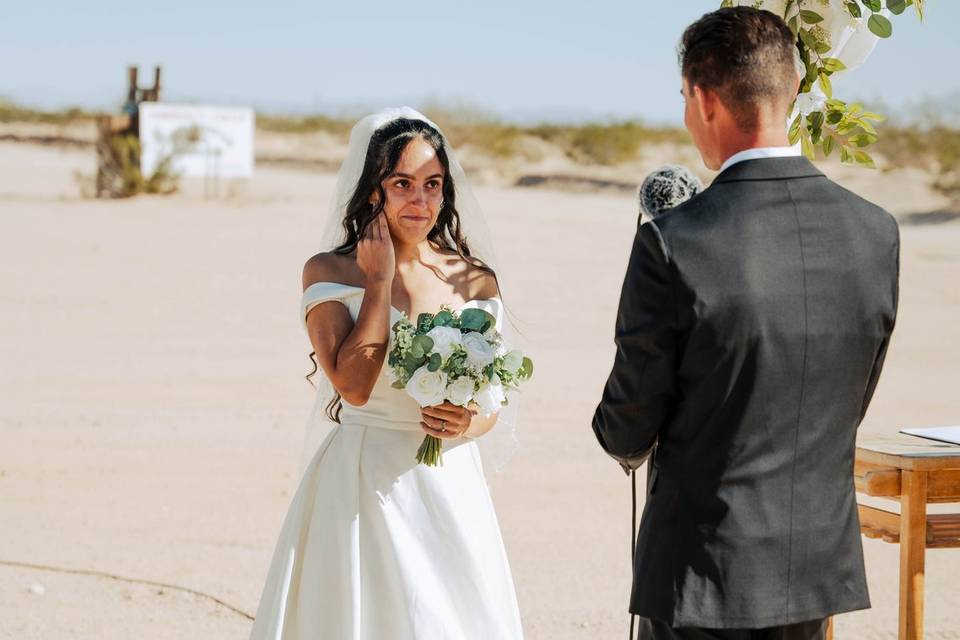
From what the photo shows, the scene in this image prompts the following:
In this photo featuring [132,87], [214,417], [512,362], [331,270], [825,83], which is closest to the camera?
[512,362]

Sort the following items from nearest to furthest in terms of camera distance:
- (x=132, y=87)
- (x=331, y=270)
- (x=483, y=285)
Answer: (x=331, y=270)
(x=483, y=285)
(x=132, y=87)

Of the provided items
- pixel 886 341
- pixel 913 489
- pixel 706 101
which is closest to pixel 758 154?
pixel 706 101

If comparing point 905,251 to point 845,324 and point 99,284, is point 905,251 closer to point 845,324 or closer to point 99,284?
point 99,284

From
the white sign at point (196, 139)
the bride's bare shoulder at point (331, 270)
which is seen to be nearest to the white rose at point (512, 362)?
the bride's bare shoulder at point (331, 270)

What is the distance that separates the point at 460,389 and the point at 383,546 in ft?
1.94

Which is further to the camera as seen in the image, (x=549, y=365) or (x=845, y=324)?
(x=549, y=365)

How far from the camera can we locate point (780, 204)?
2.72 m

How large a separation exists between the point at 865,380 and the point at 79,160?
46628 mm

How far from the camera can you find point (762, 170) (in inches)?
108

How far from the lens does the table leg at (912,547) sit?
380cm

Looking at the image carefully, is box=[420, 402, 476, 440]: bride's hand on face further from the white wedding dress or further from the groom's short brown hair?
the groom's short brown hair

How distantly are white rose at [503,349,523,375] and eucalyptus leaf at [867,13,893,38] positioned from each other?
140 centimetres

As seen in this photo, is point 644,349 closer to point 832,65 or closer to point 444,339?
point 444,339

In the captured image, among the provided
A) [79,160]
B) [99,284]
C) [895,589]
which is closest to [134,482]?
[895,589]
